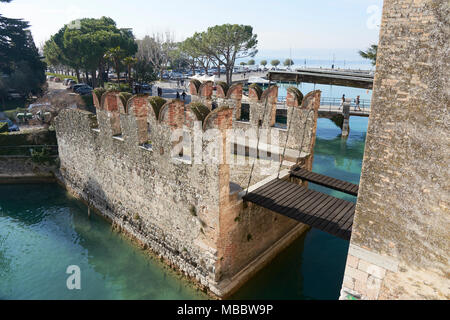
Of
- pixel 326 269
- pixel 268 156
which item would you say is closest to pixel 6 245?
pixel 268 156

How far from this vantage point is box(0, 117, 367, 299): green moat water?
9602 millimetres

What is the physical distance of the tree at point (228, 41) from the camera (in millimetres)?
39312

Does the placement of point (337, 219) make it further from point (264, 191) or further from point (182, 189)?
point (182, 189)

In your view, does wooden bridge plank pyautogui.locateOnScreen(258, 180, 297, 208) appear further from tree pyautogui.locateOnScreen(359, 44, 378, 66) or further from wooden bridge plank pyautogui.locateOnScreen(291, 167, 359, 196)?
tree pyautogui.locateOnScreen(359, 44, 378, 66)

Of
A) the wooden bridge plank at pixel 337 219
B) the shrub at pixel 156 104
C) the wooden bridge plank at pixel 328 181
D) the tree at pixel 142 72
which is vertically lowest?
the wooden bridge plank at pixel 337 219

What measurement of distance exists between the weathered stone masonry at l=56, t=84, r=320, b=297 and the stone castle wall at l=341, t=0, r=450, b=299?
149 inches

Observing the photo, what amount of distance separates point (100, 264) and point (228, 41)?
34911 mm

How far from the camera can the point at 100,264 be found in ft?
35.7

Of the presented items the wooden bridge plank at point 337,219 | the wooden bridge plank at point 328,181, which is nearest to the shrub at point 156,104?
the wooden bridge plank at point 328,181

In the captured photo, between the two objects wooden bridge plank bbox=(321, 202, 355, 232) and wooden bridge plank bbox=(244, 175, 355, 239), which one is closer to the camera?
wooden bridge plank bbox=(321, 202, 355, 232)

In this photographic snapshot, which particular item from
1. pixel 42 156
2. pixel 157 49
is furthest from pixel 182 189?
pixel 157 49

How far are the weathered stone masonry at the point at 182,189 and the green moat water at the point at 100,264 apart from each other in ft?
1.79

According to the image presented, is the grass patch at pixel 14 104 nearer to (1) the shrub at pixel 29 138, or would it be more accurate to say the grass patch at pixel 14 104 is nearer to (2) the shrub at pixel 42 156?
(1) the shrub at pixel 29 138

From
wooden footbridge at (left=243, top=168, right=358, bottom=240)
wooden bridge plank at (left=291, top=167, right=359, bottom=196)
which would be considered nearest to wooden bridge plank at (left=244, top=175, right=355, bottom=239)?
wooden footbridge at (left=243, top=168, right=358, bottom=240)
